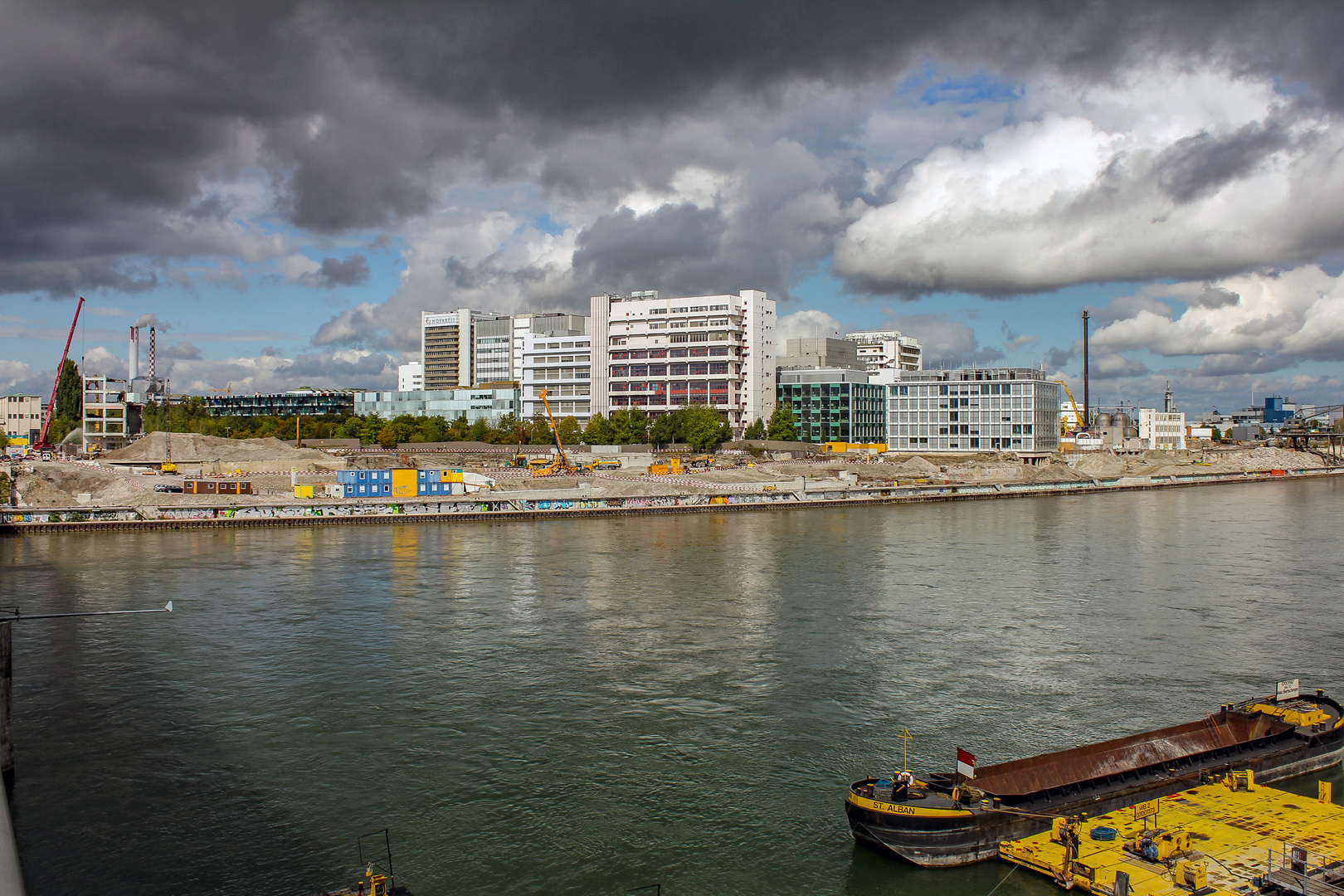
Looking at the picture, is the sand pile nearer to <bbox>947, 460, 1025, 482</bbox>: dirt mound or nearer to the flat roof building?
<bbox>947, 460, 1025, 482</bbox>: dirt mound

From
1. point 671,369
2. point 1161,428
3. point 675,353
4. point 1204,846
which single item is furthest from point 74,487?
point 1161,428

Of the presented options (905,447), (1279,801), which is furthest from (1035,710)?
(905,447)

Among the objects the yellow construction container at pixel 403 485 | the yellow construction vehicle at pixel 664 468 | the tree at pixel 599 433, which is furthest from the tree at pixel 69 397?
the yellow construction vehicle at pixel 664 468

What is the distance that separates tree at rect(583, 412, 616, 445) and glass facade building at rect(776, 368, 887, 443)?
22531 millimetres

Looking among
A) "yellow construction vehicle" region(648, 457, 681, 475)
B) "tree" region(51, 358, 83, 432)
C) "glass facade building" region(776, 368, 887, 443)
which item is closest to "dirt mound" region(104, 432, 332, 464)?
"yellow construction vehicle" region(648, 457, 681, 475)

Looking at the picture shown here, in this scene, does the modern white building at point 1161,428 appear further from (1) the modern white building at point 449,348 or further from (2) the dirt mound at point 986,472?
(1) the modern white building at point 449,348

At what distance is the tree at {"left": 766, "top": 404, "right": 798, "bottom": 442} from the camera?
102438mm

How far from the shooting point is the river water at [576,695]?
43.8 ft

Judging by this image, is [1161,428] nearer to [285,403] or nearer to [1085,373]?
[1085,373]

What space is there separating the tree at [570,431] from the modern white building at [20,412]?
333 feet

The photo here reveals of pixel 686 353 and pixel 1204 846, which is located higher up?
pixel 686 353

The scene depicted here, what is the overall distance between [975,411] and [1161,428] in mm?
68160

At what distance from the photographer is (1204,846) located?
42.3 feet

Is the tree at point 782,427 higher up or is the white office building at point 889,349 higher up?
the white office building at point 889,349
